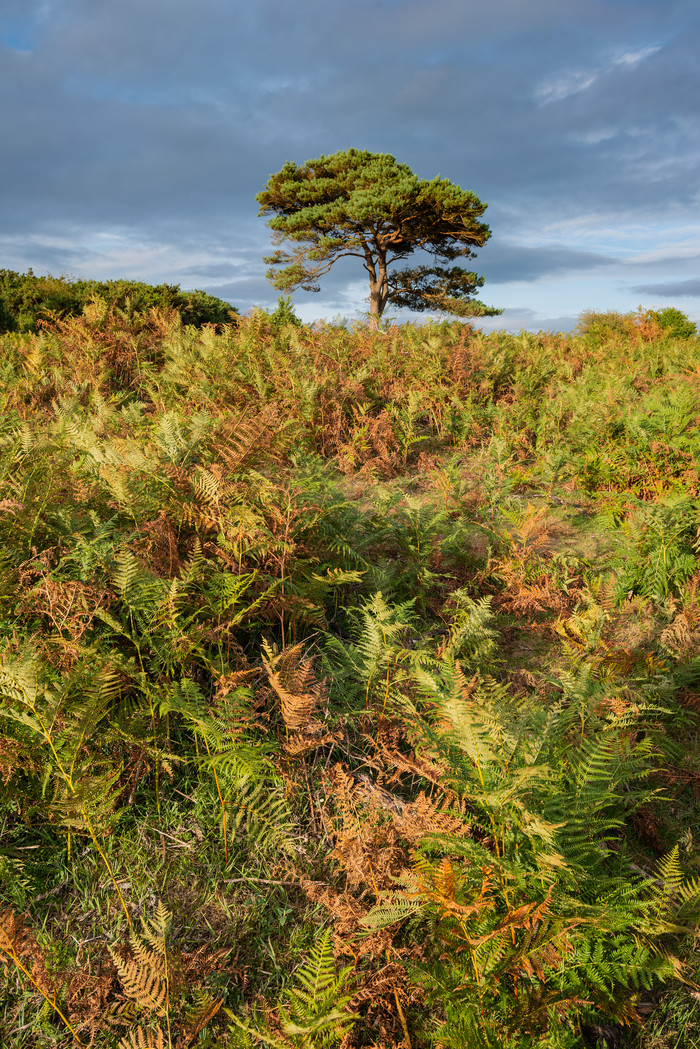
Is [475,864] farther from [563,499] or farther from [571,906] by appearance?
[563,499]

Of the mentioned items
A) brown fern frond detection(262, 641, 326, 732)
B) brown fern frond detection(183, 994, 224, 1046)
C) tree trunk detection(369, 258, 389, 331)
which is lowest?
brown fern frond detection(183, 994, 224, 1046)

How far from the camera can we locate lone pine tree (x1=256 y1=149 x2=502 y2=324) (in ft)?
74.9

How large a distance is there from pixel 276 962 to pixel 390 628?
1.19 meters

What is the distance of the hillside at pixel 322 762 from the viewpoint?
1646mm

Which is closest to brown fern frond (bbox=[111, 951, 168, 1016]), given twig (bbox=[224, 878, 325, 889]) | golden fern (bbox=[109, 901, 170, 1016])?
golden fern (bbox=[109, 901, 170, 1016])

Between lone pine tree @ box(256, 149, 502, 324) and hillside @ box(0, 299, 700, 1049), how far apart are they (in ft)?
72.2

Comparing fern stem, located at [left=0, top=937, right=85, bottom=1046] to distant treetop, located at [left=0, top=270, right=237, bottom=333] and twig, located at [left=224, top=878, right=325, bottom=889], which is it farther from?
distant treetop, located at [left=0, top=270, right=237, bottom=333]

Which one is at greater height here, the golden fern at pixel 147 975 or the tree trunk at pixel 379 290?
the tree trunk at pixel 379 290

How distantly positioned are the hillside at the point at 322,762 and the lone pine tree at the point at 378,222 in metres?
22.0

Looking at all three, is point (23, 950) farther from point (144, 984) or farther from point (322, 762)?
point (322, 762)

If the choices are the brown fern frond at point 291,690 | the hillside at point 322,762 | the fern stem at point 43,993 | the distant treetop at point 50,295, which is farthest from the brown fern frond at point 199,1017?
the distant treetop at point 50,295

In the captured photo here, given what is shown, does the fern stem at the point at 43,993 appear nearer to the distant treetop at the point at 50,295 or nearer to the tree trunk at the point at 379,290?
the distant treetop at the point at 50,295

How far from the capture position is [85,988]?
5.72ft

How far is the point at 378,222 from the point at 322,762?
2618 centimetres
